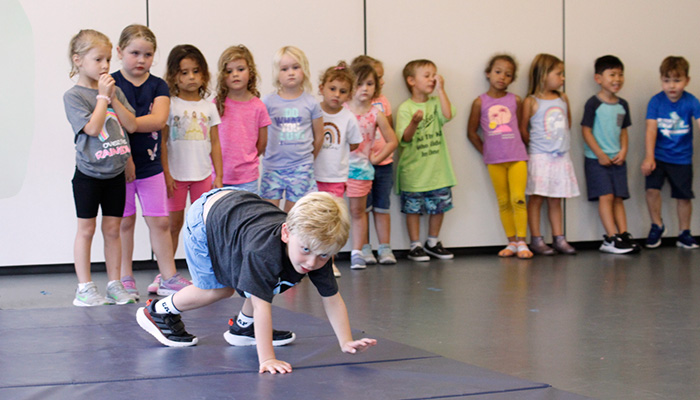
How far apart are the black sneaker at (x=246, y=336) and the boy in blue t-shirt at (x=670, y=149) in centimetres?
421

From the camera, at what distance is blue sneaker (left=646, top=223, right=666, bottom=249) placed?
231 inches

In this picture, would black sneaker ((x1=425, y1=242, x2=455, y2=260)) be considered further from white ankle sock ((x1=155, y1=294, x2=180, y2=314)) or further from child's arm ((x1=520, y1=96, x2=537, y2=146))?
white ankle sock ((x1=155, y1=294, x2=180, y2=314))

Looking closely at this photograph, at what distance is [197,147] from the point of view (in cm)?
399

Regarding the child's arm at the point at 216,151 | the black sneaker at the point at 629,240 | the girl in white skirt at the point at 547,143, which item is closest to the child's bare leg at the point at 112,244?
the child's arm at the point at 216,151

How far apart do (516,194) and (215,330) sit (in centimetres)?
324

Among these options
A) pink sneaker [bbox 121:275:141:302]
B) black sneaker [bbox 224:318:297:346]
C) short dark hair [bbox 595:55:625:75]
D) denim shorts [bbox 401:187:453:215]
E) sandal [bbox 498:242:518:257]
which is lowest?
sandal [bbox 498:242:518:257]

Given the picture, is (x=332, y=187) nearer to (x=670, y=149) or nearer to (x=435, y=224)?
(x=435, y=224)

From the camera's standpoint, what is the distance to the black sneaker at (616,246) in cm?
558

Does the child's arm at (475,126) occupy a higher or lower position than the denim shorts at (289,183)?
higher

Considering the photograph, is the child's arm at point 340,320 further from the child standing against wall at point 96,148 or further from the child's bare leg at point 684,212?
the child's bare leg at point 684,212

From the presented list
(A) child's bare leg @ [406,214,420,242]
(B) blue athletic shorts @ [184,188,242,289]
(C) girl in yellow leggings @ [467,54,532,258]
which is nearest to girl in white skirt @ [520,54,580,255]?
(C) girl in yellow leggings @ [467,54,532,258]

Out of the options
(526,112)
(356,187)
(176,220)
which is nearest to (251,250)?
(176,220)

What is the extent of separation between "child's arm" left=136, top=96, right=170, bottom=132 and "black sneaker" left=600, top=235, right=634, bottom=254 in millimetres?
3609

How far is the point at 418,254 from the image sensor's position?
17.4ft
